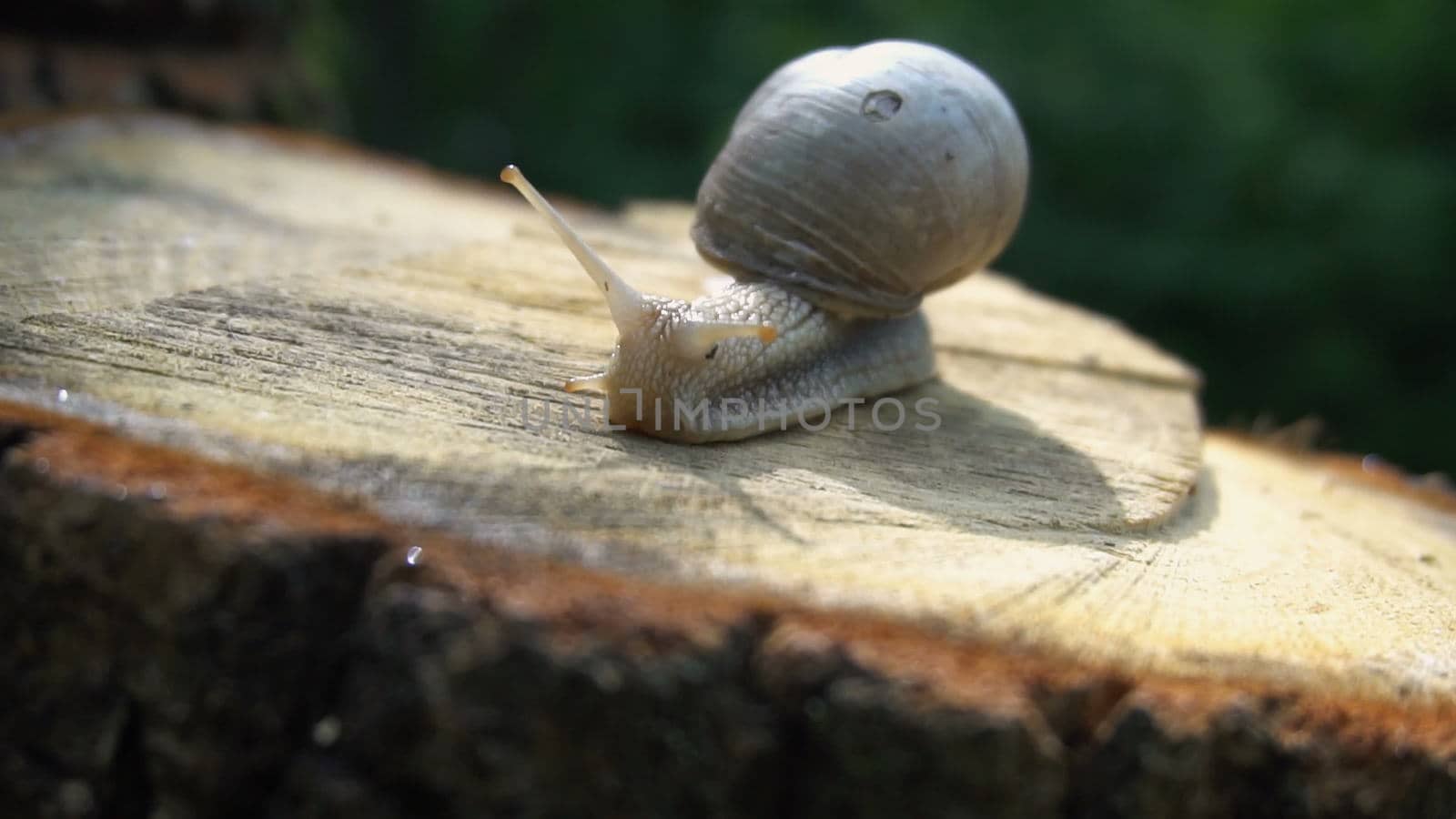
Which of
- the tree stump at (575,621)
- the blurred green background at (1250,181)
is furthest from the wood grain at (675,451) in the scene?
the blurred green background at (1250,181)

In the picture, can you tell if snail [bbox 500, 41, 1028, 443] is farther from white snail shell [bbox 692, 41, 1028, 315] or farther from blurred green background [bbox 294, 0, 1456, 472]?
blurred green background [bbox 294, 0, 1456, 472]

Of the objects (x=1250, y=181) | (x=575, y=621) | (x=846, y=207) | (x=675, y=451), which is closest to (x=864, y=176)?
(x=846, y=207)

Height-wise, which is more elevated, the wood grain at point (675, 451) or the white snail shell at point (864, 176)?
the white snail shell at point (864, 176)

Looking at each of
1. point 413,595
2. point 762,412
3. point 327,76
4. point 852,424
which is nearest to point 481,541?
point 413,595

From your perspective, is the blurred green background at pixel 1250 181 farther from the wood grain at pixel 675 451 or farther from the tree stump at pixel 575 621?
the tree stump at pixel 575 621

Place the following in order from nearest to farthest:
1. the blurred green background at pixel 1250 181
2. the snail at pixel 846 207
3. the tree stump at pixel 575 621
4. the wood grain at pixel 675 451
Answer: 1. the tree stump at pixel 575 621
2. the wood grain at pixel 675 451
3. the snail at pixel 846 207
4. the blurred green background at pixel 1250 181

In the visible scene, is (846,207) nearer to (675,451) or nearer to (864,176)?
(864,176)
